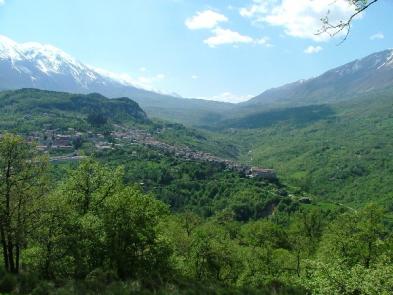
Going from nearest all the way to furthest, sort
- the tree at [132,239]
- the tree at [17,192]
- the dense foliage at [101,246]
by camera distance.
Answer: the dense foliage at [101,246] < the tree at [17,192] < the tree at [132,239]

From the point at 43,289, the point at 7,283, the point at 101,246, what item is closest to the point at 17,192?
the point at 101,246

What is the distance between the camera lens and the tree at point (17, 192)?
1053 inches

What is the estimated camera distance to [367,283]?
2367 centimetres

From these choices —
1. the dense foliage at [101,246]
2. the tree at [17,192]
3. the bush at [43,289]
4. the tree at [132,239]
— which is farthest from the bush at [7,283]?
the tree at [132,239]

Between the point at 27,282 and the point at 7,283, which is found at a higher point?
the point at 7,283

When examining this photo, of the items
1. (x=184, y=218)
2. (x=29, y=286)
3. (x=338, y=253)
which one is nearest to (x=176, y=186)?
(x=184, y=218)

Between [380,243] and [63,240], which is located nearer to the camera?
[63,240]

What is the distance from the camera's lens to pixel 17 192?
27297 millimetres

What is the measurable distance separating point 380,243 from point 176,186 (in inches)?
5524

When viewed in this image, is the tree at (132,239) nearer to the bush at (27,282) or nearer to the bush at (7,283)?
the bush at (27,282)

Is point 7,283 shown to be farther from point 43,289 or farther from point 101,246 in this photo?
point 101,246

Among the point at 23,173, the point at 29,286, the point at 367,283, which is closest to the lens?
the point at 29,286

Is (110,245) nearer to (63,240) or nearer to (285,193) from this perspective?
(63,240)

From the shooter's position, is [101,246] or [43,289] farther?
[101,246]
